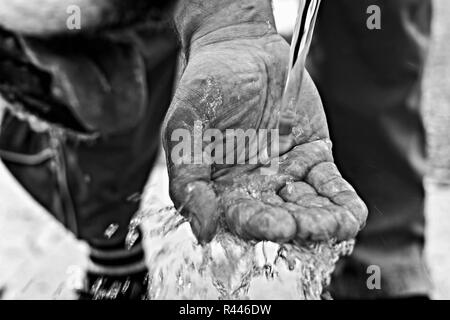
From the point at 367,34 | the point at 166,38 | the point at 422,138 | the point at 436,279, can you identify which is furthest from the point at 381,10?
the point at 436,279

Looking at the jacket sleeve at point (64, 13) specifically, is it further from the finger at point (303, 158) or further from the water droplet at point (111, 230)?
the water droplet at point (111, 230)

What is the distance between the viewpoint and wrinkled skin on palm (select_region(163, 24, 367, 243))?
87 centimetres

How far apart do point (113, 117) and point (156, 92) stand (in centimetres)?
18

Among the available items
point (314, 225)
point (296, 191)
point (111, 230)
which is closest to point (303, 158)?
point (296, 191)

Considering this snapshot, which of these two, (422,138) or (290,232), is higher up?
(290,232)

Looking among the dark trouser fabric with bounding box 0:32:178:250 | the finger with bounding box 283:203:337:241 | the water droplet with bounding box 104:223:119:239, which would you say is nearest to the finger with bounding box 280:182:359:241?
the finger with bounding box 283:203:337:241

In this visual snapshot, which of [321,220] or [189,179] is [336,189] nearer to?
[321,220]

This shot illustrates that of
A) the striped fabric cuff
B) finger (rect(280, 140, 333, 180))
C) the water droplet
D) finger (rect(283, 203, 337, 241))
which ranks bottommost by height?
the striped fabric cuff

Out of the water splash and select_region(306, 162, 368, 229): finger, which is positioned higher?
select_region(306, 162, 368, 229): finger

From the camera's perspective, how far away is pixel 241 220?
0.87m

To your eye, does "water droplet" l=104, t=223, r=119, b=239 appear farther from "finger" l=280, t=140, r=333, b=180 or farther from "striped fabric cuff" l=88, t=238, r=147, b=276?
"finger" l=280, t=140, r=333, b=180

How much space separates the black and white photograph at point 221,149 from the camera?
37.3 inches

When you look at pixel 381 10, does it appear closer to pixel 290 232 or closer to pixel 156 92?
pixel 156 92

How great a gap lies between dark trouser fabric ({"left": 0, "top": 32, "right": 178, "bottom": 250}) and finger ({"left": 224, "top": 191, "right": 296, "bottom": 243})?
797 millimetres
